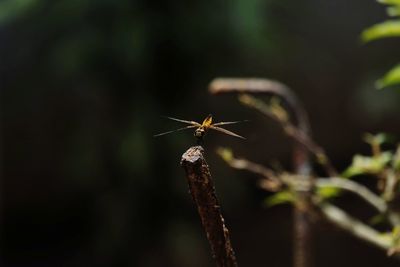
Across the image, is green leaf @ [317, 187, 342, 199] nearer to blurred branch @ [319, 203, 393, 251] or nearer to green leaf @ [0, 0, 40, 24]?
blurred branch @ [319, 203, 393, 251]

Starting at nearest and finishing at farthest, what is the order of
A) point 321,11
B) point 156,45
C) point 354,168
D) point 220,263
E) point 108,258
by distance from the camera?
1. point 220,263
2. point 354,168
3. point 156,45
4. point 108,258
5. point 321,11

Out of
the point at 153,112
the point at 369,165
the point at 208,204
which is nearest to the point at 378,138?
the point at 369,165

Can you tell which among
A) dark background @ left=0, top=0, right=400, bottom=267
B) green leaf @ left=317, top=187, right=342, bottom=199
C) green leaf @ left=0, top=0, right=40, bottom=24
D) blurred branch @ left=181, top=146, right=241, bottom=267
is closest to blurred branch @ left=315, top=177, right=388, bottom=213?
green leaf @ left=317, top=187, right=342, bottom=199

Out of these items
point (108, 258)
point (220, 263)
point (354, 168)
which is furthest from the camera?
point (108, 258)

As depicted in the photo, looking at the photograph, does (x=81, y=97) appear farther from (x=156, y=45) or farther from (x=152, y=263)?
(x=152, y=263)

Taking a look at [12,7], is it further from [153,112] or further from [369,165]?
[369,165]

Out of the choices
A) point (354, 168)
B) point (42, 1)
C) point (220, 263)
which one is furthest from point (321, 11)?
point (220, 263)

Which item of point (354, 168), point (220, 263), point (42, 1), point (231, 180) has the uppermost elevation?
point (42, 1)

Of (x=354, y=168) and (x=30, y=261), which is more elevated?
(x=30, y=261)
